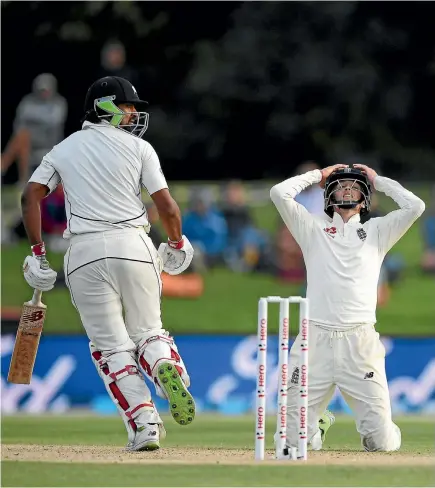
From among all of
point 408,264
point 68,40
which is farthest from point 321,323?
point 68,40

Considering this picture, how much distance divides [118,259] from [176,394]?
76 cm

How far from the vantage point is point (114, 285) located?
7.55 meters

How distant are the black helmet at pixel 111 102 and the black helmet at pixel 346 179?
105 centimetres

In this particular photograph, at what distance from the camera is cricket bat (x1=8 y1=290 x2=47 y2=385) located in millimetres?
7922

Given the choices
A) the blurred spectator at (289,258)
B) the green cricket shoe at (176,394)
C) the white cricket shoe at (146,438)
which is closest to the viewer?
the green cricket shoe at (176,394)

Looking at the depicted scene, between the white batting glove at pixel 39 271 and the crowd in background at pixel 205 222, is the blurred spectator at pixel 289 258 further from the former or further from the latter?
the white batting glove at pixel 39 271

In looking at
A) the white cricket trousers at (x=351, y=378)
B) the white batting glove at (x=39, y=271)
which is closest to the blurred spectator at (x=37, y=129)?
the white batting glove at (x=39, y=271)

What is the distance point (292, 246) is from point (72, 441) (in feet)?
23.2

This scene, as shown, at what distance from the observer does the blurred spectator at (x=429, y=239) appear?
16375 mm

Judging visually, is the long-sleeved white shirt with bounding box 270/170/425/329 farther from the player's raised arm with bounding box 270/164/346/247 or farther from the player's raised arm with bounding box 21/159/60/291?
the player's raised arm with bounding box 21/159/60/291

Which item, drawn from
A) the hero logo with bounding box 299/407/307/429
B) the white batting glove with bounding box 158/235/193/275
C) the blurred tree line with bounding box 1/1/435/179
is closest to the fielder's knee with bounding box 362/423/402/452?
the hero logo with bounding box 299/407/307/429

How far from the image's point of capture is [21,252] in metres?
15.9

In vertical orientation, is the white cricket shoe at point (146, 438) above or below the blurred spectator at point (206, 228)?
below

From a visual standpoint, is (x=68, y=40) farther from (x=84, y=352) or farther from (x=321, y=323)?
(x=321, y=323)
